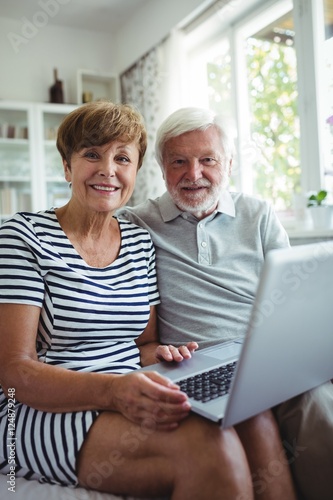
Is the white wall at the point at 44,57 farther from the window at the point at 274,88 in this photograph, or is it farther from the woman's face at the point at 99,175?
the woman's face at the point at 99,175

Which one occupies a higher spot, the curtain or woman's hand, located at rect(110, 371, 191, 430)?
the curtain

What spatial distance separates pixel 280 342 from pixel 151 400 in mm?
244

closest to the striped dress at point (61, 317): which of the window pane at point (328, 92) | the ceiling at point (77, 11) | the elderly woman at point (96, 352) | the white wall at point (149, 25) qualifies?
the elderly woman at point (96, 352)

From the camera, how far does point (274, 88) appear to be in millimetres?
2723

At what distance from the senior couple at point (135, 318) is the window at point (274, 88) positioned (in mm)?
1114

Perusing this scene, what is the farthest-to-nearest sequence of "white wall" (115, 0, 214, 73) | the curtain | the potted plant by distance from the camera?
1. the curtain
2. "white wall" (115, 0, 214, 73)
3. the potted plant

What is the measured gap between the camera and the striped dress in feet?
2.81

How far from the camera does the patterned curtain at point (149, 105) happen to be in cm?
353

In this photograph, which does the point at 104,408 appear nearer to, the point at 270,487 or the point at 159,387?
the point at 159,387

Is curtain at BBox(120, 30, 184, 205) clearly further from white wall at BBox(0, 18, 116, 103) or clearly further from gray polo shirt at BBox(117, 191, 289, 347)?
gray polo shirt at BBox(117, 191, 289, 347)

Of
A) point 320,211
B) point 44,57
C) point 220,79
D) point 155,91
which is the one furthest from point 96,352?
point 44,57

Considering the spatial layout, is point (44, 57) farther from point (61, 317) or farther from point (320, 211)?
point (61, 317)

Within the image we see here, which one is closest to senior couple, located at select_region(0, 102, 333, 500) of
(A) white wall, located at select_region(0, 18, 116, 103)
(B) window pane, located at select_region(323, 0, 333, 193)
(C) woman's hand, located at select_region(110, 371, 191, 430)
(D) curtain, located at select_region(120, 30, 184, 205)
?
(C) woman's hand, located at select_region(110, 371, 191, 430)

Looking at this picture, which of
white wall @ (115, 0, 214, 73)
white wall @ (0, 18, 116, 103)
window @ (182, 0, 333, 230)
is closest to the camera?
window @ (182, 0, 333, 230)
